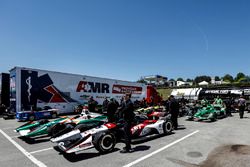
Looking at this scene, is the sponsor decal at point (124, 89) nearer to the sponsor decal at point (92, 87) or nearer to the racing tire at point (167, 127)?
the sponsor decal at point (92, 87)

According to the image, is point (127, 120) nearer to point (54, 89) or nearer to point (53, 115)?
point (53, 115)

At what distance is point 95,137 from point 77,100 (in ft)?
41.1

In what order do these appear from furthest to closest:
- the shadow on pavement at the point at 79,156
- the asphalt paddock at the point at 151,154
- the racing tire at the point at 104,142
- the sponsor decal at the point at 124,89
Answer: the sponsor decal at the point at 124,89 → the racing tire at the point at 104,142 → the shadow on pavement at the point at 79,156 → the asphalt paddock at the point at 151,154

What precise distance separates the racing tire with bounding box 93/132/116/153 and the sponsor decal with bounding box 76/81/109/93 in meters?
12.4

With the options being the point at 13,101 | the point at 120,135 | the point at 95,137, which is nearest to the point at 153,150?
the point at 120,135

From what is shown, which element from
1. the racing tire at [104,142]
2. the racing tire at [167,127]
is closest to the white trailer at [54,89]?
the racing tire at [104,142]

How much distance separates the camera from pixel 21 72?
44.0ft

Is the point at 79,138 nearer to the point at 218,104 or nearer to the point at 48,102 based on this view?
the point at 48,102

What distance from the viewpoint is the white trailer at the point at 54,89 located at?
1352 centimetres

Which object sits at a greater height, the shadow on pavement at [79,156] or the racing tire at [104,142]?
the racing tire at [104,142]

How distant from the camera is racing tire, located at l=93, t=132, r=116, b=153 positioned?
16.6ft

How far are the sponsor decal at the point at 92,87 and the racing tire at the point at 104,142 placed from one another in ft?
40.8

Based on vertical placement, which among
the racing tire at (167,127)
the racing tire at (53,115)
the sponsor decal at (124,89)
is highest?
the sponsor decal at (124,89)

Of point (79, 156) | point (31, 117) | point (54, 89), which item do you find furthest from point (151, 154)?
point (54, 89)
